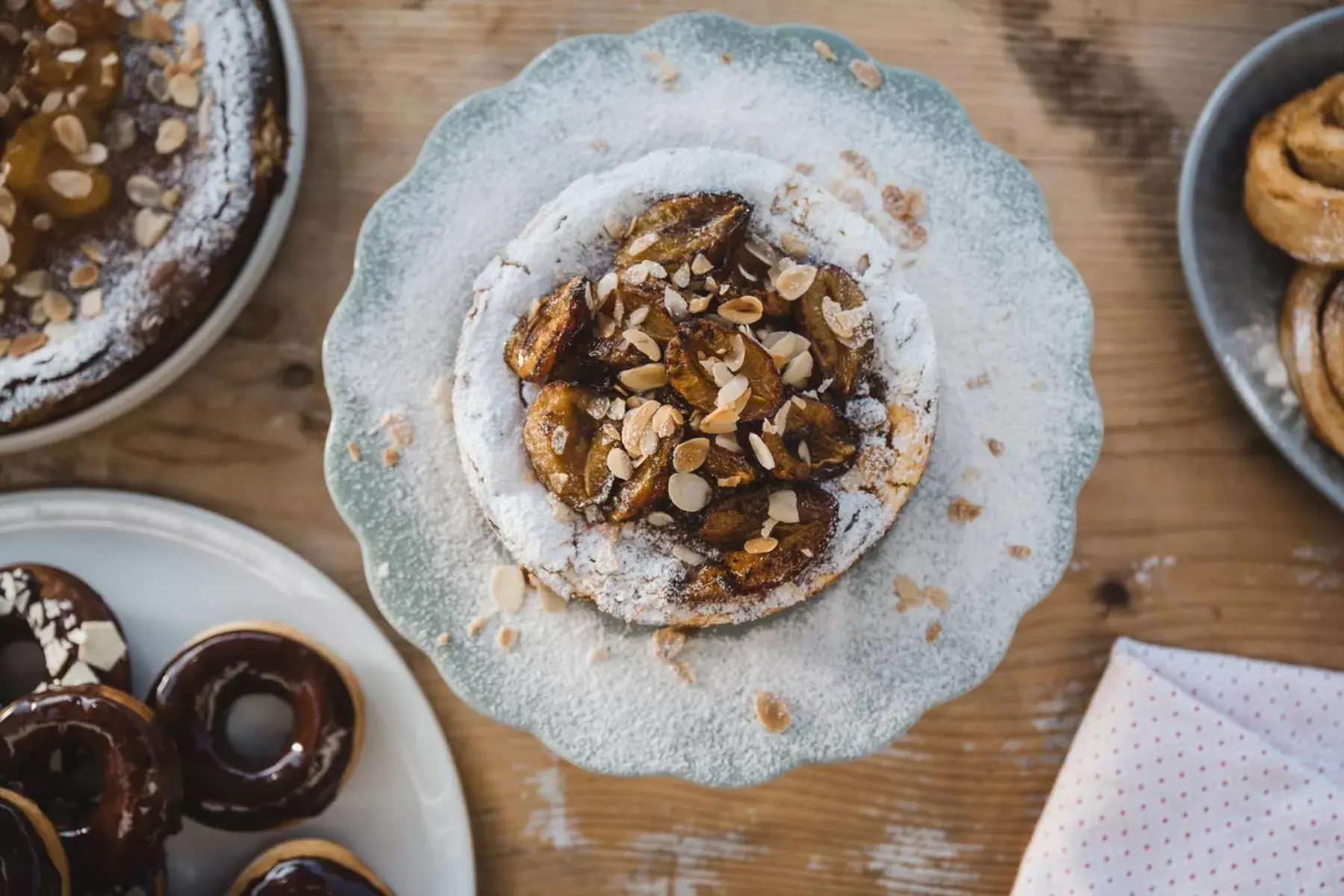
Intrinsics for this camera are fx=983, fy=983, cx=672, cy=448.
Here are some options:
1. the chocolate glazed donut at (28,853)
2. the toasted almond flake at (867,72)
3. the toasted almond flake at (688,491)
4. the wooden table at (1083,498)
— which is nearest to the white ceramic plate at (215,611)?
the wooden table at (1083,498)

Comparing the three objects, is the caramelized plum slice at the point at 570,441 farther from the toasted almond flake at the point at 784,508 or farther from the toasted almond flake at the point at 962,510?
the toasted almond flake at the point at 962,510

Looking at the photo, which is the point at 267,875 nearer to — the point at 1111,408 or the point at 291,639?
the point at 291,639

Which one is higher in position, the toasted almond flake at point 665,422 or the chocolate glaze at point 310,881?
the toasted almond flake at point 665,422

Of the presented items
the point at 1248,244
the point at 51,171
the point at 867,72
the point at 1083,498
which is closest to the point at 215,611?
the point at 51,171

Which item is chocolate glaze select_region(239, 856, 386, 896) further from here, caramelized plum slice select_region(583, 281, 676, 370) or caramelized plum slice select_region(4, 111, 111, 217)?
caramelized plum slice select_region(4, 111, 111, 217)

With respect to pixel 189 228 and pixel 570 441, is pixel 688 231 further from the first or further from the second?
pixel 189 228

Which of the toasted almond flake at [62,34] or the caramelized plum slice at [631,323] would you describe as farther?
the toasted almond flake at [62,34]
